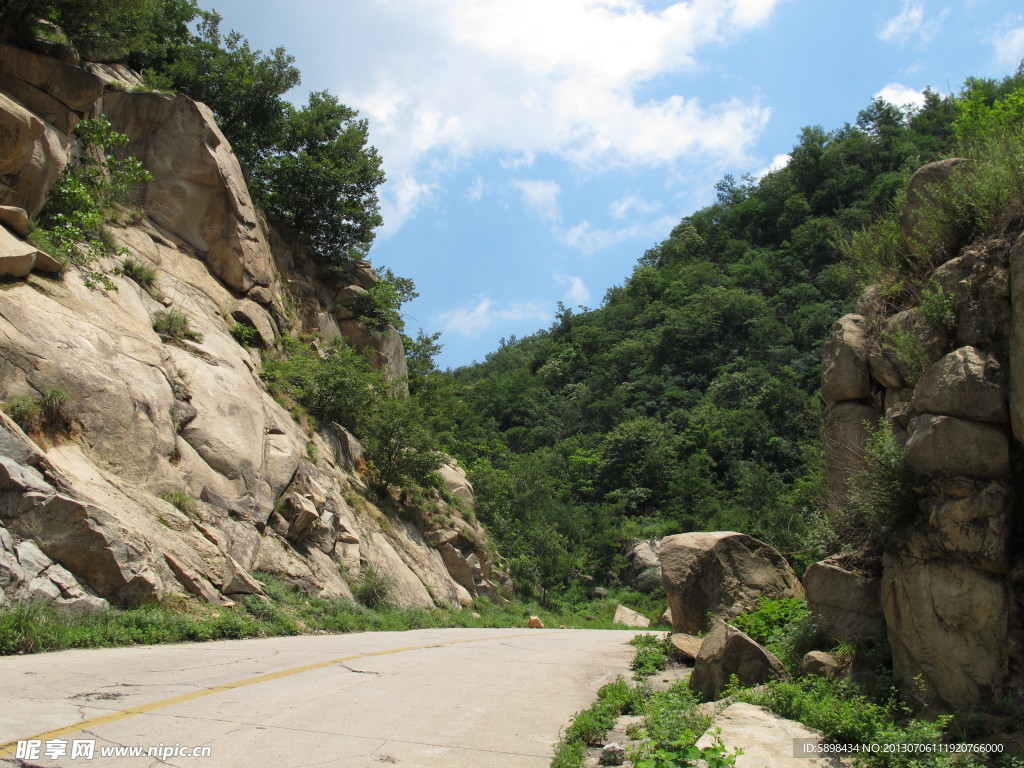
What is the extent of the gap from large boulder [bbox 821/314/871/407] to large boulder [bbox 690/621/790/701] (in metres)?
3.60

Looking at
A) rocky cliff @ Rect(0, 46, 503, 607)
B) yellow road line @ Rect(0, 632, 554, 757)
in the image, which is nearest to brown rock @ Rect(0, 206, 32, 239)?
rocky cliff @ Rect(0, 46, 503, 607)

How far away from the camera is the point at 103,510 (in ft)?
35.8

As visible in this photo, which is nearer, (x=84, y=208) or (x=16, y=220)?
(x=16, y=220)

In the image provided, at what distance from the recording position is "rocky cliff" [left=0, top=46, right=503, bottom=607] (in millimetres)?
10484

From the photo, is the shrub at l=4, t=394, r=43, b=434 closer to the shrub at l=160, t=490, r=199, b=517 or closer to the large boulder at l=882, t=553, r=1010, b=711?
the shrub at l=160, t=490, r=199, b=517

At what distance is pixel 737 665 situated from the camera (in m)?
7.70

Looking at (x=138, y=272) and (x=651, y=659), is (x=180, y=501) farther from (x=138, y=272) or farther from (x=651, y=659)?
(x=651, y=659)

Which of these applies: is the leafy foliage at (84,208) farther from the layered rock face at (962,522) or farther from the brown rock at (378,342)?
the layered rock face at (962,522)

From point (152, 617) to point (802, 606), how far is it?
29.9 ft

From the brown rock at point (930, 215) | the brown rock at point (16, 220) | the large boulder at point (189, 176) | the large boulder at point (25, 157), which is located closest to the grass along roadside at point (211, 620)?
the brown rock at point (16, 220)

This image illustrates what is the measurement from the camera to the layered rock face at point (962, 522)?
240 inches

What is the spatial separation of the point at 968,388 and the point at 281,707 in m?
6.84

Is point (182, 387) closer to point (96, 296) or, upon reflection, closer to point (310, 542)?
point (96, 296)

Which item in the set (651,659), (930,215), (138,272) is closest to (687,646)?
(651,659)
